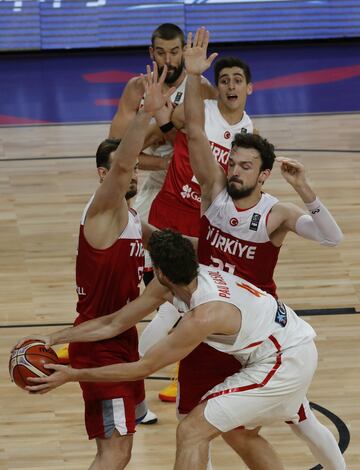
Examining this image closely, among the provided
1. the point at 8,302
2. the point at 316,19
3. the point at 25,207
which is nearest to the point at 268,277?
the point at 8,302

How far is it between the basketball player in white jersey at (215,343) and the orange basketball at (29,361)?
0.27 ft

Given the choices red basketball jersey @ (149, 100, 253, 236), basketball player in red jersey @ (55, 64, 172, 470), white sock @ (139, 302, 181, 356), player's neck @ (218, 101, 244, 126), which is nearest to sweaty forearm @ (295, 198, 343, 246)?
basketball player in red jersey @ (55, 64, 172, 470)

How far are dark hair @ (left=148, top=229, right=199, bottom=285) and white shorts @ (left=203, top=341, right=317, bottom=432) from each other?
56 centimetres

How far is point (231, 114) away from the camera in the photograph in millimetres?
7230

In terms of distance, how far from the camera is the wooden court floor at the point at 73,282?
633 cm

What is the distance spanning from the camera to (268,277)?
6.10 metres

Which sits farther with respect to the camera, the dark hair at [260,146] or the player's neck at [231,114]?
the player's neck at [231,114]

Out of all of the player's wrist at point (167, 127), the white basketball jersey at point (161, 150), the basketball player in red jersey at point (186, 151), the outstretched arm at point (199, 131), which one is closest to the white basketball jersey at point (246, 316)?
the outstretched arm at point (199, 131)

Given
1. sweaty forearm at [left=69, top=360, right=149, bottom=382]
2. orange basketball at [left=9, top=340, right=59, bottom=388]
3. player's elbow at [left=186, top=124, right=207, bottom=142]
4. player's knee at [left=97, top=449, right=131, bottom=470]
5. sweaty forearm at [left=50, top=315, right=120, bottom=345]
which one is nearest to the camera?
sweaty forearm at [left=69, top=360, right=149, bottom=382]

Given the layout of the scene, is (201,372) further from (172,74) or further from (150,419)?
(172,74)

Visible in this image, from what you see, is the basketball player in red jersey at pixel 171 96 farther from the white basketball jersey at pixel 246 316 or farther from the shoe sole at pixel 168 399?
the white basketball jersey at pixel 246 316

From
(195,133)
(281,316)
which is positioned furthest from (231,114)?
(281,316)

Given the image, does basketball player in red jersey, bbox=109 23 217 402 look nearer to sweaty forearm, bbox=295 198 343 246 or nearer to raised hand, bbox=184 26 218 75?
raised hand, bbox=184 26 218 75

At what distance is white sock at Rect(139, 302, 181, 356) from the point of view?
21.6 ft
